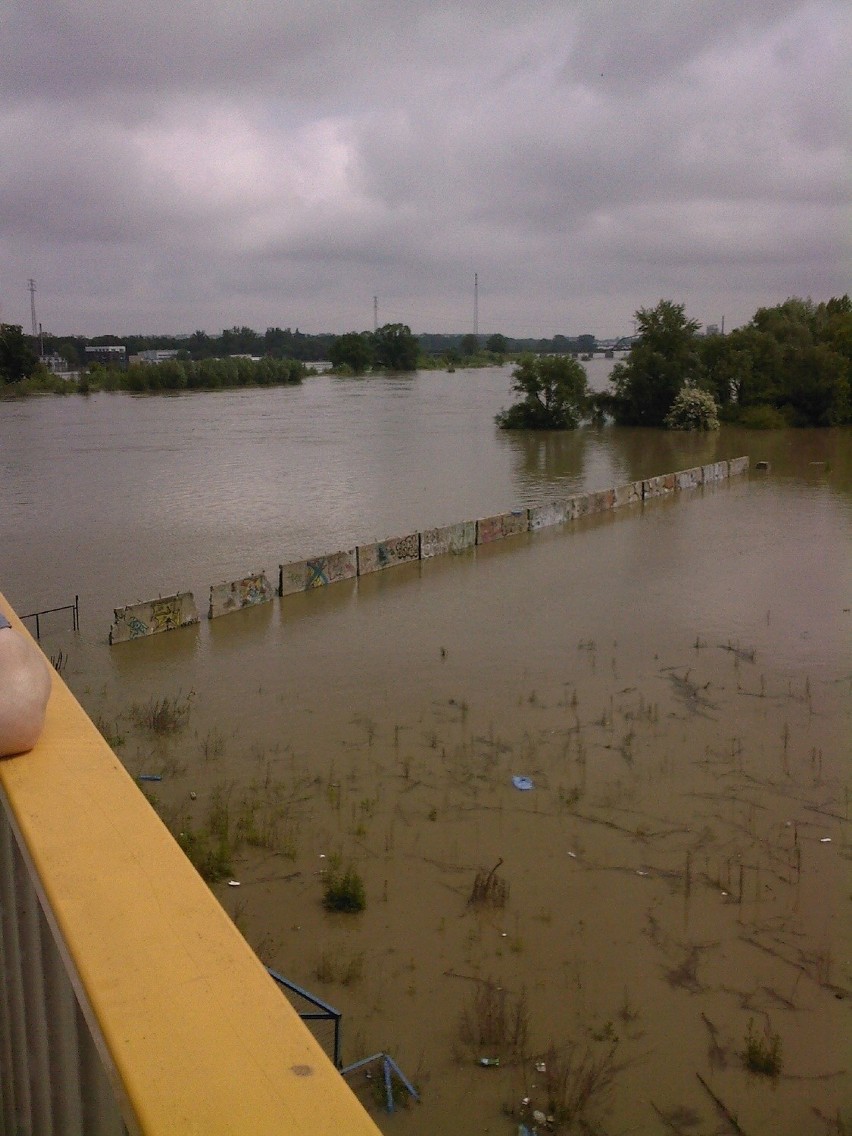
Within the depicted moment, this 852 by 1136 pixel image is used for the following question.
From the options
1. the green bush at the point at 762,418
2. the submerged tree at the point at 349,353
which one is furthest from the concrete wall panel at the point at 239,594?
the submerged tree at the point at 349,353

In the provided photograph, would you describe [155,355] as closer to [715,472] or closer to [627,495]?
[715,472]

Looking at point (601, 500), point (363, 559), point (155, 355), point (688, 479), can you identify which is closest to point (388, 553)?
point (363, 559)

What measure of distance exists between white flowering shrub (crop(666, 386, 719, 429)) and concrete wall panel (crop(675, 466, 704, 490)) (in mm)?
21153

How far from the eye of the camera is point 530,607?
58.5 feet

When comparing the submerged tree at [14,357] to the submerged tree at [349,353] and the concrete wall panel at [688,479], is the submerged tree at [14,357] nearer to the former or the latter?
the submerged tree at [349,353]

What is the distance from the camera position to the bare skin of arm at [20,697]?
249 centimetres

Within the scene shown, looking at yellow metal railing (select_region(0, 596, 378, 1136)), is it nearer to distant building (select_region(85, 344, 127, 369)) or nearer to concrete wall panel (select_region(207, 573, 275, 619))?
concrete wall panel (select_region(207, 573, 275, 619))

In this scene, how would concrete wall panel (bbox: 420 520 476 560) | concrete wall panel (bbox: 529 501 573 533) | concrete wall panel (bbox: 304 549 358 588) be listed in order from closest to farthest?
concrete wall panel (bbox: 304 549 358 588) < concrete wall panel (bbox: 420 520 476 560) < concrete wall panel (bbox: 529 501 573 533)

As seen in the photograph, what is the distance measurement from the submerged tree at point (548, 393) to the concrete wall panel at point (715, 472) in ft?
60.8

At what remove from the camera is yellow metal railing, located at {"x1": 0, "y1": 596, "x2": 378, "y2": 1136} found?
1.52 metres

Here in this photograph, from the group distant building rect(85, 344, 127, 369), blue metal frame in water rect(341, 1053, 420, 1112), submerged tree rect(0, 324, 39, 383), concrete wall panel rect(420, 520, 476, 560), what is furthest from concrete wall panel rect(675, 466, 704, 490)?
distant building rect(85, 344, 127, 369)

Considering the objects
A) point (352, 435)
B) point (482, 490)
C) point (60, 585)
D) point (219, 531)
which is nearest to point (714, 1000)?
point (60, 585)

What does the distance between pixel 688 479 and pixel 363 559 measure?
17.3m

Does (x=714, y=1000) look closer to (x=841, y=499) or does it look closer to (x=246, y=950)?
(x=246, y=950)
